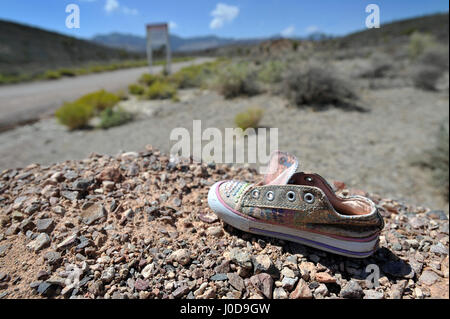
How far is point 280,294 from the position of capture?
1298 millimetres

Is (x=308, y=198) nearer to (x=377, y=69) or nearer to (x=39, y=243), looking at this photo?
(x=39, y=243)

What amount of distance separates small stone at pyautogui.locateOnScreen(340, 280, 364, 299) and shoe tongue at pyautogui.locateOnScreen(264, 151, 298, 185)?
23.2 inches

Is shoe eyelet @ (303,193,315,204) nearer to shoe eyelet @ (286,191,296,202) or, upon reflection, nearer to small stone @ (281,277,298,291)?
shoe eyelet @ (286,191,296,202)

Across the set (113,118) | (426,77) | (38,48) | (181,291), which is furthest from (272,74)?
(38,48)

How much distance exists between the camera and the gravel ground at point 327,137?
4.26 metres

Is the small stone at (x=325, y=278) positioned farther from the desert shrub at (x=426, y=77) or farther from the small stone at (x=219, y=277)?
the desert shrub at (x=426, y=77)

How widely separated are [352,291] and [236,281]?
561mm

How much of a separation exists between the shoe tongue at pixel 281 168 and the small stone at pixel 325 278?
0.50 m

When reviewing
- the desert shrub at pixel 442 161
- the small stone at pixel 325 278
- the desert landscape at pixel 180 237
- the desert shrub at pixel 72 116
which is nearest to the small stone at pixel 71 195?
the desert landscape at pixel 180 237

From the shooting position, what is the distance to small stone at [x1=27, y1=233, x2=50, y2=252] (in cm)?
145

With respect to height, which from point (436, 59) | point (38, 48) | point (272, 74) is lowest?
point (272, 74)

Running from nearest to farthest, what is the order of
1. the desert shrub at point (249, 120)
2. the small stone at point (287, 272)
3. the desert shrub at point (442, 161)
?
the small stone at point (287, 272) < the desert shrub at point (442, 161) < the desert shrub at point (249, 120)

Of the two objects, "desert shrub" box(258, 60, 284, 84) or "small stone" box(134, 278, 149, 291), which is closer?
"small stone" box(134, 278, 149, 291)

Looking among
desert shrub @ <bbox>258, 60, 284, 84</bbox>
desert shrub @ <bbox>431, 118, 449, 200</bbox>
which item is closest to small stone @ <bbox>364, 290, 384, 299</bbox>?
desert shrub @ <bbox>431, 118, 449, 200</bbox>
